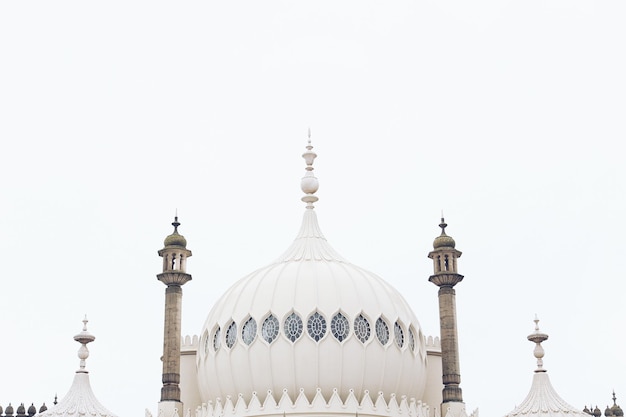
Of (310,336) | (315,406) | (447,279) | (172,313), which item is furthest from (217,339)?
(447,279)

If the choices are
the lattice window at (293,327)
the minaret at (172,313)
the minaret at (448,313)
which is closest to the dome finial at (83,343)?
the minaret at (172,313)

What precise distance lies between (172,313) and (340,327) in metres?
6.89

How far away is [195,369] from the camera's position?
3859cm

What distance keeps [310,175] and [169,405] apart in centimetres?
1008

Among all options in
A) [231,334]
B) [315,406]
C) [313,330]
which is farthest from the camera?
[231,334]

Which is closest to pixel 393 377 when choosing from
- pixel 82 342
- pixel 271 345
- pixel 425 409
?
pixel 425 409

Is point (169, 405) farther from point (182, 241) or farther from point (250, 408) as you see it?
point (182, 241)

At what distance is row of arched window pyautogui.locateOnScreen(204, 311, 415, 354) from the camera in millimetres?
34969

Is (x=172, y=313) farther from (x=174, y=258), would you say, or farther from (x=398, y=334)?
(x=398, y=334)

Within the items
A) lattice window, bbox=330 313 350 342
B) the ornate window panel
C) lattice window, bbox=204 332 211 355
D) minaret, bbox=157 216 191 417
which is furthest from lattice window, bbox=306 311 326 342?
minaret, bbox=157 216 191 417

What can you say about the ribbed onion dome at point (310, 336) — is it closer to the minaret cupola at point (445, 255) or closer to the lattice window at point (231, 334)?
the lattice window at point (231, 334)

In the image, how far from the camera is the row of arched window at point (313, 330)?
1377 inches

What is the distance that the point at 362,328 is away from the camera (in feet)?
116

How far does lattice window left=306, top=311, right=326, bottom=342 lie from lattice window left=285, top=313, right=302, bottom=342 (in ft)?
1.00
